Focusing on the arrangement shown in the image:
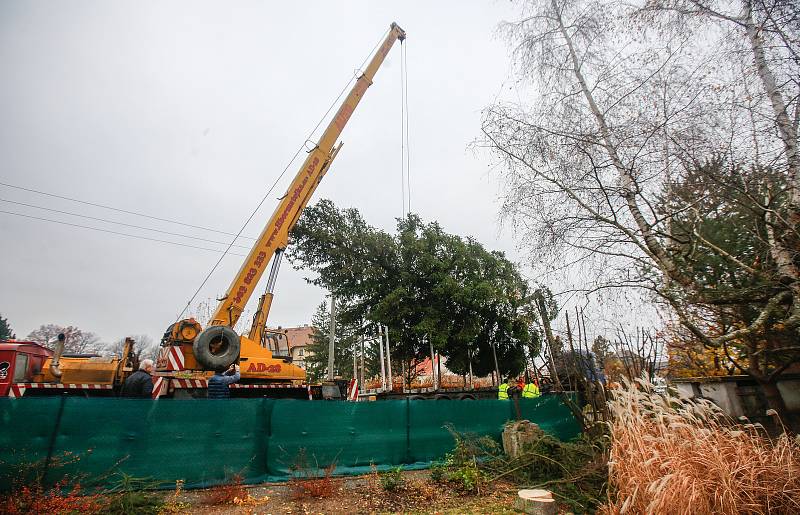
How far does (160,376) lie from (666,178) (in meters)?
11.3

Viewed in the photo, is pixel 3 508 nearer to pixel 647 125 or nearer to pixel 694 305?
pixel 694 305

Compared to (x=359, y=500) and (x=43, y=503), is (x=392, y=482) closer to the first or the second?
(x=359, y=500)

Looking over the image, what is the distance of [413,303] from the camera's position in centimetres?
2362

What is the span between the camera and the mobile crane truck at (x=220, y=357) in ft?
31.0

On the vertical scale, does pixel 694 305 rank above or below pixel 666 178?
below

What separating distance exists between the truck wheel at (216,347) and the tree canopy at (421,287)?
40.7 ft

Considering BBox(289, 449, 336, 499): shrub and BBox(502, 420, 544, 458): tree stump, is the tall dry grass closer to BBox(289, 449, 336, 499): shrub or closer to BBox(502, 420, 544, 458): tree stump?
BBox(502, 420, 544, 458): tree stump

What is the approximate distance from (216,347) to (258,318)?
6.37 feet

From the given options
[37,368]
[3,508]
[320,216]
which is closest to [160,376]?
[37,368]

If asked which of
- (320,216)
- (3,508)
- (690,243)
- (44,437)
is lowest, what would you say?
(3,508)

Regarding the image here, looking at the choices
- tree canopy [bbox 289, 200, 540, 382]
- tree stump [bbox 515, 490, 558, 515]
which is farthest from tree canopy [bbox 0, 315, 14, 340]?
tree stump [bbox 515, 490, 558, 515]

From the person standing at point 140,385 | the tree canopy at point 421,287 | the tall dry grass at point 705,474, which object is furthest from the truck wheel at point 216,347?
the tree canopy at point 421,287

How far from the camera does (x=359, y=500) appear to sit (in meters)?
5.62

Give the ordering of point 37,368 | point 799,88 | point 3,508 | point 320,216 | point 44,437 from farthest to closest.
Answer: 1. point 320,216
2. point 37,368
3. point 44,437
4. point 799,88
5. point 3,508
